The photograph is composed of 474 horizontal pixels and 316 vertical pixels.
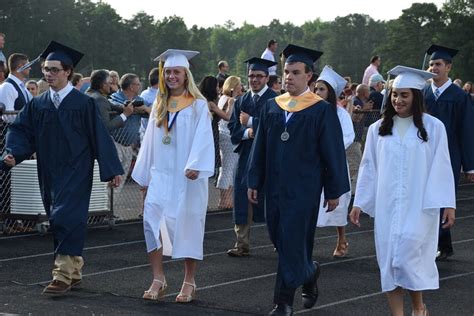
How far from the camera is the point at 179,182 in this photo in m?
8.98

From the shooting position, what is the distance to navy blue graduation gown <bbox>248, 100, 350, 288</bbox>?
818 cm

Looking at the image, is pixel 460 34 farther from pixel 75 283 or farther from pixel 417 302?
pixel 417 302

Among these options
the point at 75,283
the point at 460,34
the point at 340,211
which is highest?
the point at 460,34

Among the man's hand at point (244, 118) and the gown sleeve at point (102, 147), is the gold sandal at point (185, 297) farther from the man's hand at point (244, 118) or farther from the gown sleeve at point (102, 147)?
the man's hand at point (244, 118)

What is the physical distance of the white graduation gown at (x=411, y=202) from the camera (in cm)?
745

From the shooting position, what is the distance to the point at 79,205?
9.21 m

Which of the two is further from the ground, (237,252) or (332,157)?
(332,157)

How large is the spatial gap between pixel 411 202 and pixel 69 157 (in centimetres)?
314

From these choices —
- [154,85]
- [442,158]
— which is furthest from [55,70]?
[154,85]

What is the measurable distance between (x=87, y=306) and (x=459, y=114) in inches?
174

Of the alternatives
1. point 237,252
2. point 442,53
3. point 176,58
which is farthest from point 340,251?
point 176,58

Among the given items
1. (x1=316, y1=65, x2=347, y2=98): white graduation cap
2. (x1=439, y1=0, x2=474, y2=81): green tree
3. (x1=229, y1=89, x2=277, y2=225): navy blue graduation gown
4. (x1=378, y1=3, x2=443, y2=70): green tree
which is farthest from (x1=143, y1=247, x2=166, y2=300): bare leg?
(x1=378, y1=3, x2=443, y2=70): green tree

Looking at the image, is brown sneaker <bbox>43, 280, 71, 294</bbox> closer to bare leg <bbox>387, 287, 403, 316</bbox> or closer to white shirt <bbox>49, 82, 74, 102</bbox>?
white shirt <bbox>49, 82, 74, 102</bbox>

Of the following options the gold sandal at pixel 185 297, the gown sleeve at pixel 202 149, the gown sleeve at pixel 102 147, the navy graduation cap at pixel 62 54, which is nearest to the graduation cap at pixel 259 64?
the gown sleeve at pixel 202 149
